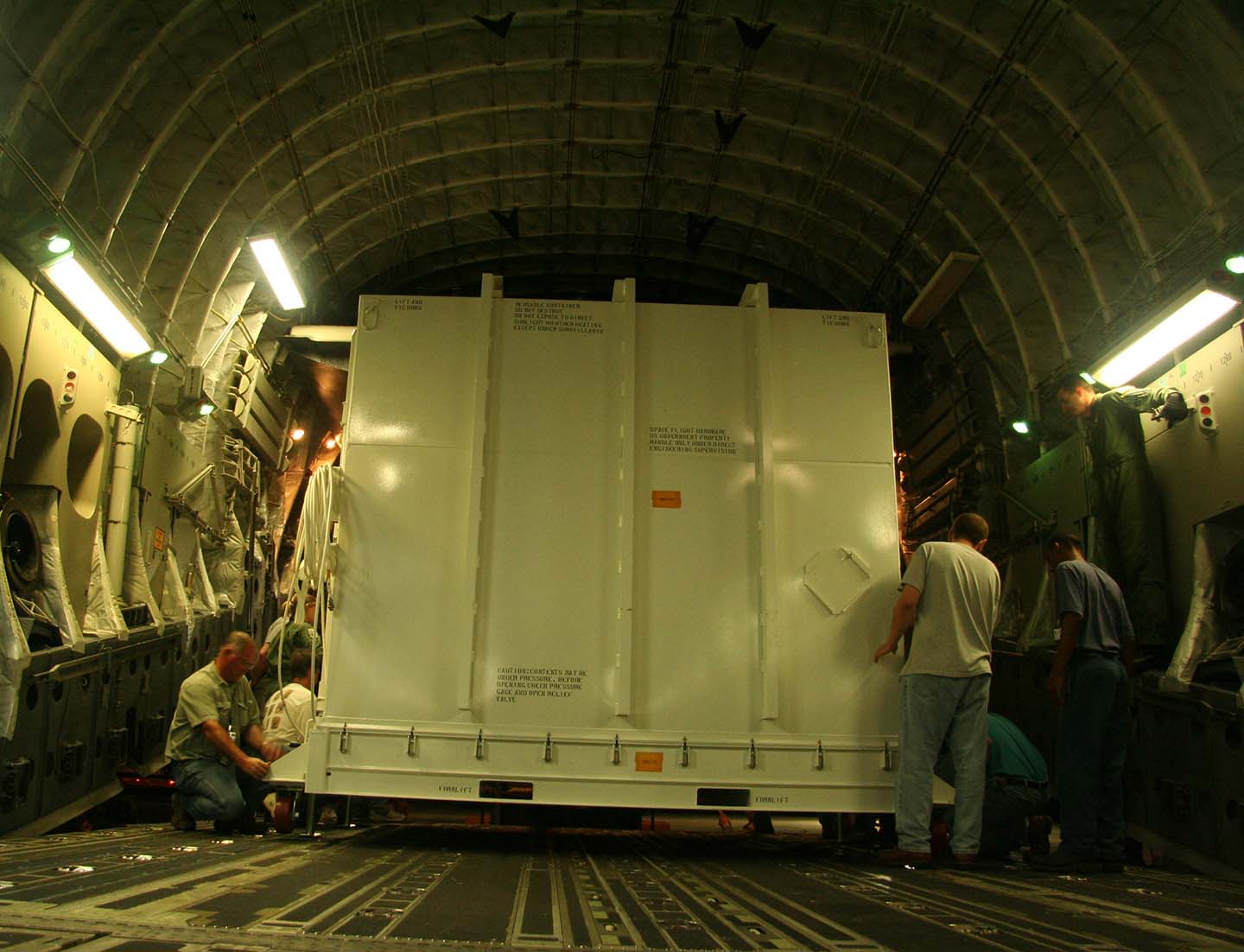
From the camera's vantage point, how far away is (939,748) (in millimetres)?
5223

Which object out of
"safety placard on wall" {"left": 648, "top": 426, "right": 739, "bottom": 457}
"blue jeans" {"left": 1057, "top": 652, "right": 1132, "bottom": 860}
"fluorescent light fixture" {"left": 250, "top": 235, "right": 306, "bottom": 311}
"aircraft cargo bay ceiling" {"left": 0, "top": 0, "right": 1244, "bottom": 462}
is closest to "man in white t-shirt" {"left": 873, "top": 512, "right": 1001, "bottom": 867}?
"blue jeans" {"left": 1057, "top": 652, "right": 1132, "bottom": 860}

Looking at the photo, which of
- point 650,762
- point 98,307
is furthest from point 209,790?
point 98,307

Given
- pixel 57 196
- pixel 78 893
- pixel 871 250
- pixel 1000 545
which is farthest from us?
pixel 871 250

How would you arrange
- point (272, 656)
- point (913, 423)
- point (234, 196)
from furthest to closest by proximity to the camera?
point (913, 423)
point (234, 196)
point (272, 656)

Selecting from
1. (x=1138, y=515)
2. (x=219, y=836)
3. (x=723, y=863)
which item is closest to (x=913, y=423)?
(x=1138, y=515)

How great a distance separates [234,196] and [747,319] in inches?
286

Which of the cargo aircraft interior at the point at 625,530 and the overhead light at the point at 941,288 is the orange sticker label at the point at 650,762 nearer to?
the cargo aircraft interior at the point at 625,530

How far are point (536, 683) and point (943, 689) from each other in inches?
93.6

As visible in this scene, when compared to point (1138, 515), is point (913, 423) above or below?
above

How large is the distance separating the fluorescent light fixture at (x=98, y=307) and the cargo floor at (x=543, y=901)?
13.7 ft

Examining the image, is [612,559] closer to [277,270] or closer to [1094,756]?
[1094,756]

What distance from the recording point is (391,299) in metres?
5.91

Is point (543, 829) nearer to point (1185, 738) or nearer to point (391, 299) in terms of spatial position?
point (391, 299)

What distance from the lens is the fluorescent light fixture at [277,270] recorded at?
967 centimetres
